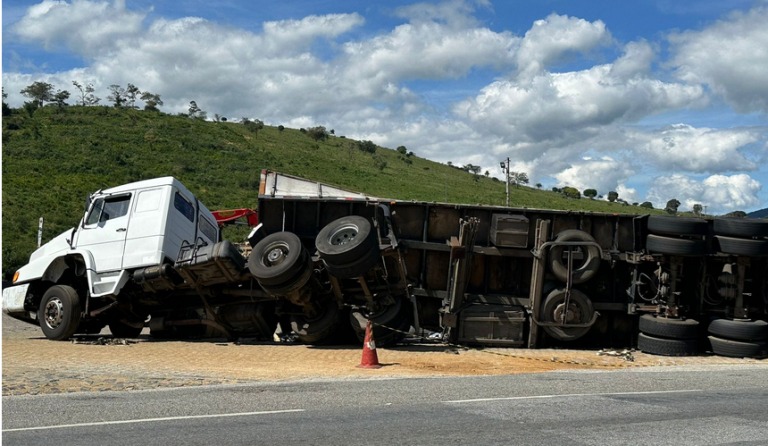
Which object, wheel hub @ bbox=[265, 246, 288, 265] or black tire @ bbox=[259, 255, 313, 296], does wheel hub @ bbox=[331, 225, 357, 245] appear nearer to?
black tire @ bbox=[259, 255, 313, 296]

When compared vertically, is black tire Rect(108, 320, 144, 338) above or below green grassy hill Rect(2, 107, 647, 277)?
below

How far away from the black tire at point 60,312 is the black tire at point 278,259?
396cm

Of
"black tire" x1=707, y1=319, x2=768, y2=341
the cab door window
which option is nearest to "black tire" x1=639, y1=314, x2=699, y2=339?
"black tire" x1=707, y1=319, x2=768, y2=341

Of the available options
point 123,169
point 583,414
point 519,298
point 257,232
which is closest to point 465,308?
point 519,298

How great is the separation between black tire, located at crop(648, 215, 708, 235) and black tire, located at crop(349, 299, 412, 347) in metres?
4.88

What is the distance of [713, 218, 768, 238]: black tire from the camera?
13891mm

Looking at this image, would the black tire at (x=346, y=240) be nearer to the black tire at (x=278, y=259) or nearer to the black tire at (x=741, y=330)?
the black tire at (x=278, y=259)

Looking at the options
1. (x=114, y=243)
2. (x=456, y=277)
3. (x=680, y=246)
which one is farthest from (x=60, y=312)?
(x=680, y=246)

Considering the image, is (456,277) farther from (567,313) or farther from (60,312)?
(60,312)

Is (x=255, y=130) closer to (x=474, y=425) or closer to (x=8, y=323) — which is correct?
(x=8, y=323)

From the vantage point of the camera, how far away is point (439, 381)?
10.3 metres

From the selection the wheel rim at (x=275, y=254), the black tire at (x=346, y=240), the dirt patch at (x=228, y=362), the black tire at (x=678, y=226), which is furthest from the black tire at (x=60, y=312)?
the black tire at (x=678, y=226)

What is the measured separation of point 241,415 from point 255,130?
246ft

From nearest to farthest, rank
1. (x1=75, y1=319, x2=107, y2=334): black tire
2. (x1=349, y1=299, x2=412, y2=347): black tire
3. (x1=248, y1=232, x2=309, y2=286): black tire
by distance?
(x1=248, y1=232, x2=309, y2=286): black tire → (x1=349, y1=299, x2=412, y2=347): black tire → (x1=75, y1=319, x2=107, y2=334): black tire
